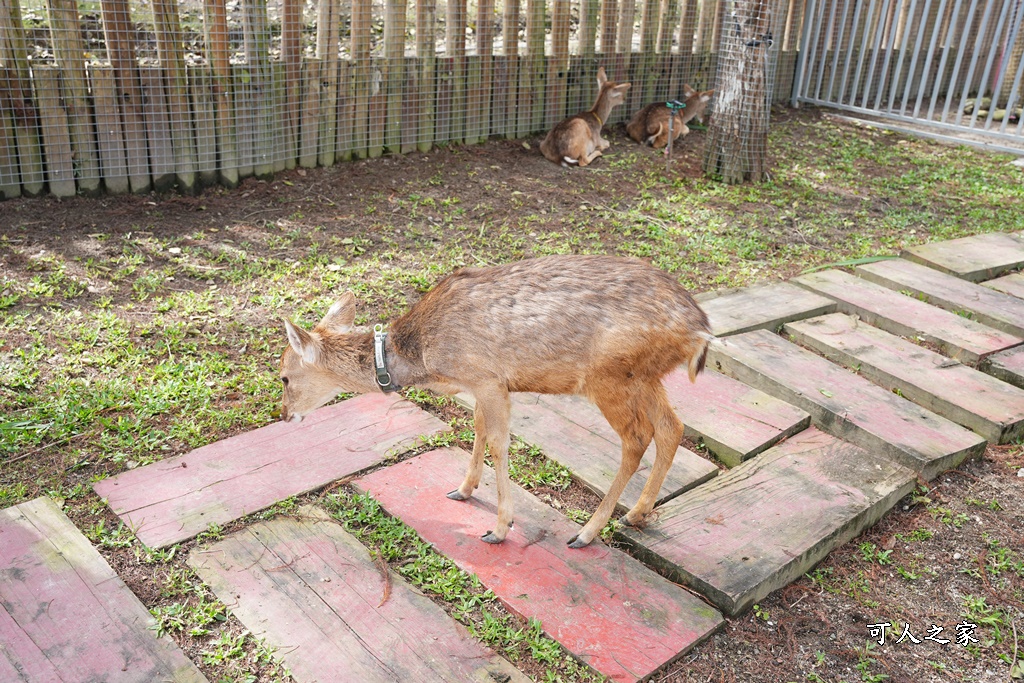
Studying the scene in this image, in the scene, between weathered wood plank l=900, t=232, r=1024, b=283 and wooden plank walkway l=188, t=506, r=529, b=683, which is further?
weathered wood plank l=900, t=232, r=1024, b=283

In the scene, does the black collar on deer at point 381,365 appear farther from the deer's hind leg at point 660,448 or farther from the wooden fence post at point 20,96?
the wooden fence post at point 20,96

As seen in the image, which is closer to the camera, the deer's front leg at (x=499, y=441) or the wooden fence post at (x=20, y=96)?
the deer's front leg at (x=499, y=441)

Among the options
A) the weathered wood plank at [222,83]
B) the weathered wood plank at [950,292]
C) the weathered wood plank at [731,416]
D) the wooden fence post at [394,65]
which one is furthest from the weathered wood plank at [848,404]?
the weathered wood plank at [222,83]

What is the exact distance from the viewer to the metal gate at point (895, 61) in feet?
36.1

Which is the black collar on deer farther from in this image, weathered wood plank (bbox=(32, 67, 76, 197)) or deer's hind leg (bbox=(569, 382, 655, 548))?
weathered wood plank (bbox=(32, 67, 76, 197))

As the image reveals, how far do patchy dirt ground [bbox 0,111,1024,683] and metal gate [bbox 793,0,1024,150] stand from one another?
90cm

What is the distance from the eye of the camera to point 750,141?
8609mm

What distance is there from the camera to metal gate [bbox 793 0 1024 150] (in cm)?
1099

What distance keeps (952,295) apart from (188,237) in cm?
583

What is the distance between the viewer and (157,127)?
6.86m

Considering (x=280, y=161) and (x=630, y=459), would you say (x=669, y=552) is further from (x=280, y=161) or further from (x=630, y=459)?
(x=280, y=161)

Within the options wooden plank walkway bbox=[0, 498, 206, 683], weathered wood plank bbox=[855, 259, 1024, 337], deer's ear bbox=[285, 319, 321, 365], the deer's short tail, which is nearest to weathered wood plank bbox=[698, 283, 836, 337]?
weathered wood plank bbox=[855, 259, 1024, 337]

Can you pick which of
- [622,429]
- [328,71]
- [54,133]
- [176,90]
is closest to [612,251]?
[328,71]

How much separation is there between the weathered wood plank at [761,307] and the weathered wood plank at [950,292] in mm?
757
